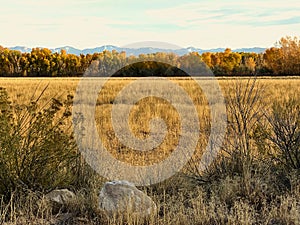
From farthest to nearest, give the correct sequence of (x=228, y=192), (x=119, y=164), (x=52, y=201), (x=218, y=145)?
(x=119, y=164)
(x=218, y=145)
(x=228, y=192)
(x=52, y=201)

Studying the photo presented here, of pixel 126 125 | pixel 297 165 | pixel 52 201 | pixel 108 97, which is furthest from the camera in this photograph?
pixel 108 97

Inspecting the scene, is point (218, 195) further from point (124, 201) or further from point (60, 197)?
point (60, 197)

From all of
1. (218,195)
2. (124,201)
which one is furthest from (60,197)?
(218,195)

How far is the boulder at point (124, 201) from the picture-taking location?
4445 mm

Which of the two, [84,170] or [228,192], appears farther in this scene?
[84,170]

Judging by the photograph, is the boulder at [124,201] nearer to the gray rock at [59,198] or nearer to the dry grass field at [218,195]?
the dry grass field at [218,195]

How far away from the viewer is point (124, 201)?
452 centimetres

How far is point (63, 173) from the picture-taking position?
544 cm

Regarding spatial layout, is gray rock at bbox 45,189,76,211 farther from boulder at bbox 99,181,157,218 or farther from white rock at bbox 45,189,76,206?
boulder at bbox 99,181,157,218

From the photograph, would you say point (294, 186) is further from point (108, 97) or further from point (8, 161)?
point (108, 97)

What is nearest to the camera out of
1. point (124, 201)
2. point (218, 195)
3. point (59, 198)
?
point (124, 201)

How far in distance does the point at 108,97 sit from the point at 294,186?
14892 mm

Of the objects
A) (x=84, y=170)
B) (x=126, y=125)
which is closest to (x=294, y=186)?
(x=84, y=170)

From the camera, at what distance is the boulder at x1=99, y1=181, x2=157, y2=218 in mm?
4445
